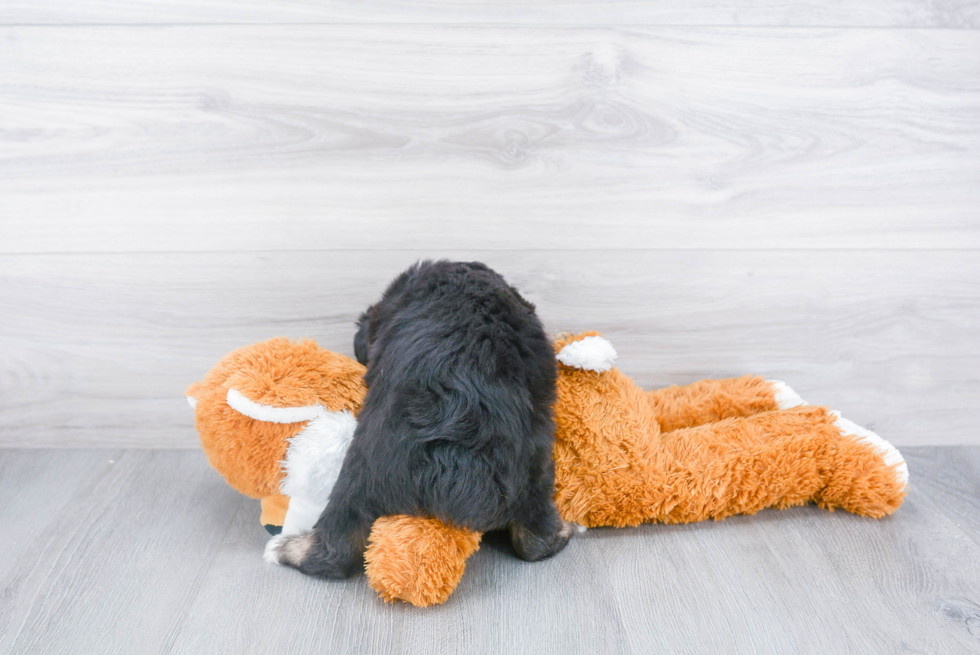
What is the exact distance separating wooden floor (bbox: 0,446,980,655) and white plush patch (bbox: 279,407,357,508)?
0.10 metres

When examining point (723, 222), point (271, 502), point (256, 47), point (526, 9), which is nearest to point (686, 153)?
point (723, 222)

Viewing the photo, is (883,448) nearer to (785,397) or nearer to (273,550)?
(785,397)

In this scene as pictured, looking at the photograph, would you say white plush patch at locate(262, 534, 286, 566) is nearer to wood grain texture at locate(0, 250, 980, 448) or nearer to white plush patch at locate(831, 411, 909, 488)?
wood grain texture at locate(0, 250, 980, 448)

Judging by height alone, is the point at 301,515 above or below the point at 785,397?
below

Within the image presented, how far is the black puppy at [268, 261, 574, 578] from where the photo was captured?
752 millimetres

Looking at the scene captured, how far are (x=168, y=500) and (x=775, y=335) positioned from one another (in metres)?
0.97

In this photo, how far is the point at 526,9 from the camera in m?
0.99

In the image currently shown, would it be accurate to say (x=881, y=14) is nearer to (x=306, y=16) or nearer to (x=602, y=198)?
(x=602, y=198)

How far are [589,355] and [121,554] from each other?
0.65 meters

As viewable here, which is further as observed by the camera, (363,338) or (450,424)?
(363,338)

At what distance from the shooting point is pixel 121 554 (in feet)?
2.93

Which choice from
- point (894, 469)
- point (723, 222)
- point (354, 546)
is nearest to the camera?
point (354, 546)

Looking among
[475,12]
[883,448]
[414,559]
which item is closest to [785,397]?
[883,448]

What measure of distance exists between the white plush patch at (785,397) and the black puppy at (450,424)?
0.42m
